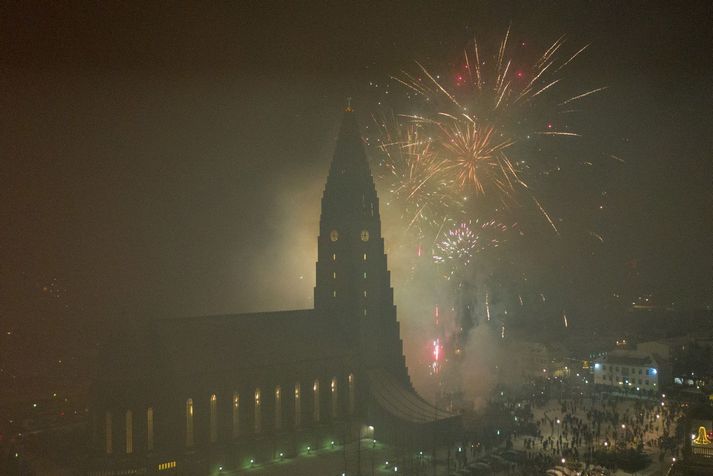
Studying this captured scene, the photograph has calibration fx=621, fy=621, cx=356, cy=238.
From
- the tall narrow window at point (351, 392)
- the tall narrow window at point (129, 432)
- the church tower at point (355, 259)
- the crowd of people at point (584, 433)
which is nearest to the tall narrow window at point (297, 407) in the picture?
the tall narrow window at point (351, 392)

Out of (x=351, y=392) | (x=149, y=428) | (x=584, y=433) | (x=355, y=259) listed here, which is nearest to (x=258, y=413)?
(x=149, y=428)

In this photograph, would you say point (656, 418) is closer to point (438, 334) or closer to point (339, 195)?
point (438, 334)

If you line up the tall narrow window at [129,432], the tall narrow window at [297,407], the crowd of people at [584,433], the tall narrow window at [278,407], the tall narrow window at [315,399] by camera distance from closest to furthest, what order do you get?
1. the tall narrow window at [129,432]
2. the crowd of people at [584,433]
3. the tall narrow window at [278,407]
4. the tall narrow window at [297,407]
5. the tall narrow window at [315,399]

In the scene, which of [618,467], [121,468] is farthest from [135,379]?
[618,467]

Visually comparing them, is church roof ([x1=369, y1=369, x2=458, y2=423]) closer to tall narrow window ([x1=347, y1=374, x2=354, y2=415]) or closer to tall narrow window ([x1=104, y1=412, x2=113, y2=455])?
tall narrow window ([x1=347, y1=374, x2=354, y2=415])

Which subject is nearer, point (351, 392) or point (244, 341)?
point (244, 341)

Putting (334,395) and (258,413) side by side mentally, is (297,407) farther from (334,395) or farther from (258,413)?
(334,395)

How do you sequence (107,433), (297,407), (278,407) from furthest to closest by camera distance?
(297,407) < (278,407) < (107,433)

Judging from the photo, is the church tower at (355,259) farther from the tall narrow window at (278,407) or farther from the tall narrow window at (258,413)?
the tall narrow window at (258,413)
